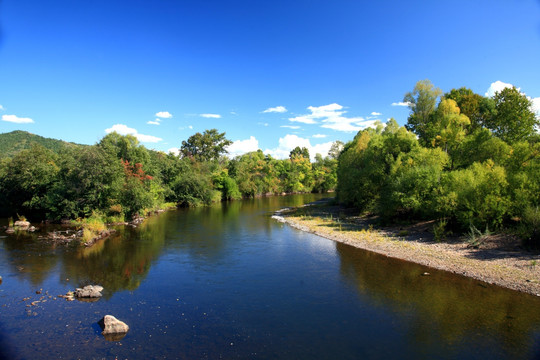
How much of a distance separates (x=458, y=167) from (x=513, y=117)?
476 inches

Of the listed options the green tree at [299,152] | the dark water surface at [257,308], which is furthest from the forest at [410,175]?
the green tree at [299,152]

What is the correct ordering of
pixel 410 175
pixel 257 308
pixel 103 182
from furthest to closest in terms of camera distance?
pixel 103 182
pixel 410 175
pixel 257 308

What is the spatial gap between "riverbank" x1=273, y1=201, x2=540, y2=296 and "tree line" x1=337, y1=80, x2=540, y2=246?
1445 mm

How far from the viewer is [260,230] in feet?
123

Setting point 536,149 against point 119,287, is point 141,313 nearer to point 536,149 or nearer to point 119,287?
point 119,287

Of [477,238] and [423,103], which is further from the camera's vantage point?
[423,103]

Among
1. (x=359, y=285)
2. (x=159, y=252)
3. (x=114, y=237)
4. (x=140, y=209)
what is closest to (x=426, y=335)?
(x=359, y=285)

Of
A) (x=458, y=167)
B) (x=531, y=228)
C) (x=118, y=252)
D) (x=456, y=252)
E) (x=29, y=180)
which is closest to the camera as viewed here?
(x=531, y=228)

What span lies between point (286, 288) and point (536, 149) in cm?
2531

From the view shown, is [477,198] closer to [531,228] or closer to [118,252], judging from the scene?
[531,228]

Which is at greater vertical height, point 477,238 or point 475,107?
point 475,107

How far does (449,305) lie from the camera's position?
16.1m

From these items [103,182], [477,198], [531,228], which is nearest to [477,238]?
[477,198]

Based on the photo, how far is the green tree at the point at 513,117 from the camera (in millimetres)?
38156
